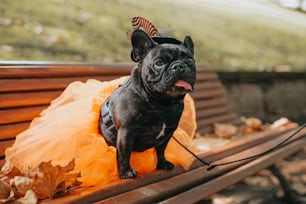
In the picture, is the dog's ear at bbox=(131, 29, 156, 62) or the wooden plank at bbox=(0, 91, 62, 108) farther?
the wooden plank at bbox=(0, 91, 62, 108)

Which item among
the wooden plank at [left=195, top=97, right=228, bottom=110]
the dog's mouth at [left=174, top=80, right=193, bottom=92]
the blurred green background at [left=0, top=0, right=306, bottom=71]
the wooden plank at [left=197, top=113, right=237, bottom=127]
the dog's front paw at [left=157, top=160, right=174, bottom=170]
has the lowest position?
the dog's front paw at [left=157, top=160, right=174, bottom=170]

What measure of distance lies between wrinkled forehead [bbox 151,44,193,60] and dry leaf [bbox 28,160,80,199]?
52cm

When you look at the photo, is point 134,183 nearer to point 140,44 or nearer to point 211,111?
point 140,44

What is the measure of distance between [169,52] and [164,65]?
0.06m

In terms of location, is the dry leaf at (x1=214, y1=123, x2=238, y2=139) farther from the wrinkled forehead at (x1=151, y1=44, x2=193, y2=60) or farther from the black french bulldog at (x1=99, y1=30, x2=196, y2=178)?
the wrinkled forehead at (x1=151, y1=44, x2=193, y2=60)

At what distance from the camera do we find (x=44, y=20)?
4.40 m

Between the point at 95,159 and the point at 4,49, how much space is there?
7.78 feet

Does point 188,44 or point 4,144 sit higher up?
point 188,44

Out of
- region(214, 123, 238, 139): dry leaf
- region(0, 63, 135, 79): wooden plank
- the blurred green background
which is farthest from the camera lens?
the blurred green background

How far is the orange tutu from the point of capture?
Result: 1823mm

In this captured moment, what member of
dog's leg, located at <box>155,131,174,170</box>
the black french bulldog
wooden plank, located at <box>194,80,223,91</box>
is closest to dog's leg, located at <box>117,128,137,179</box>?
the black french bulldog

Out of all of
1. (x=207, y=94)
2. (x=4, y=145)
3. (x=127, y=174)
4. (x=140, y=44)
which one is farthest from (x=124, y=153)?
(x=207, y=94)

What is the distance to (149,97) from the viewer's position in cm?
167

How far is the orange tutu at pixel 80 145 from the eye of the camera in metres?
1.82
